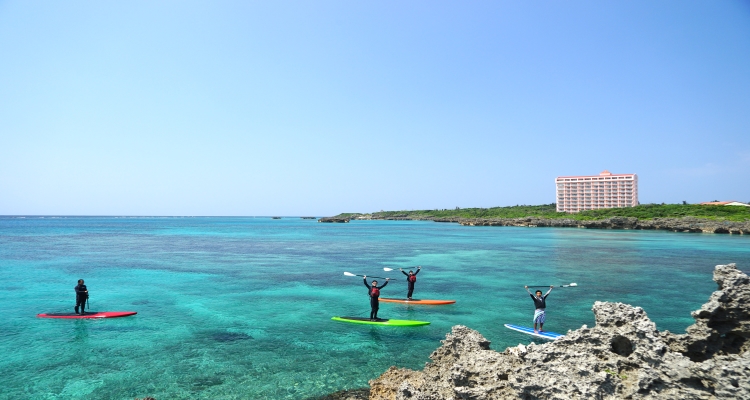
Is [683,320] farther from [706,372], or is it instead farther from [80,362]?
[80,362]

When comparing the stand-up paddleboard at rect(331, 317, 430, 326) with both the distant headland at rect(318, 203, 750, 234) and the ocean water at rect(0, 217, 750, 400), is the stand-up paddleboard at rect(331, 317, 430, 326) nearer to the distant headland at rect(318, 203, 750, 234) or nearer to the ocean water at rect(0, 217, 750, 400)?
the ocean water at rect(0, 217, 750, 400)

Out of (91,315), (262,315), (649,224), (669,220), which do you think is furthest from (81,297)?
(649,224)

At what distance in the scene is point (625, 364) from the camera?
7.86 meters

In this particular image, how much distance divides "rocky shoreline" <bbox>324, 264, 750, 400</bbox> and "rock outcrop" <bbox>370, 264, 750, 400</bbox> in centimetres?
2

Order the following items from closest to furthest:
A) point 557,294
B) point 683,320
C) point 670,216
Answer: point 683,320
point 557,294
point 670,216

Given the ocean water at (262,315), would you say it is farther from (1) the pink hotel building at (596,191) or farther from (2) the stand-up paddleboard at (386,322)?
(1) the pink hotel building at (596,191)

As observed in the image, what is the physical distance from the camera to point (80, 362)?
1447 centimetres

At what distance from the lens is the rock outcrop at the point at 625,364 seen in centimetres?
700

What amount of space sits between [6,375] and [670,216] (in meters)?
140

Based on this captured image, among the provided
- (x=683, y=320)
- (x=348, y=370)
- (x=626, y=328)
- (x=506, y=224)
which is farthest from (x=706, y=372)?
(x=506, y=224)

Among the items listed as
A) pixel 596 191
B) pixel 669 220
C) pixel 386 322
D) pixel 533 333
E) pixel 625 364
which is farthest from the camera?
pixel 596 191

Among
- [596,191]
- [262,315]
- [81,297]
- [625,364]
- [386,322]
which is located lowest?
[262,315]

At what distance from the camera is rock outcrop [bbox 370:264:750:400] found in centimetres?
700

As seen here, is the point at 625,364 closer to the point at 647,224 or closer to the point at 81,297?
the point at 81,297
